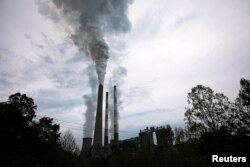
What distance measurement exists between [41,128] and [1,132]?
599cm

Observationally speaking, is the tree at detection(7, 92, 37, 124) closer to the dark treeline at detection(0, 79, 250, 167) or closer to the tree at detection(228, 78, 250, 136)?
the dark treeline at detection(0, 79, 250, 167)

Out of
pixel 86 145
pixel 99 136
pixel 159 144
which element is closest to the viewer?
pixel 159 144

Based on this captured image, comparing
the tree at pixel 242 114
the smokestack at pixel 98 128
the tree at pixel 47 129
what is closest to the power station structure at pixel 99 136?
the smokestack at pixel 98 128

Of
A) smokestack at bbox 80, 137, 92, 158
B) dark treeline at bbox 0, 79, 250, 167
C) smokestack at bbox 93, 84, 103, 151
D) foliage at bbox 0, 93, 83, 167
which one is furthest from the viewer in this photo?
smokestack at bbox 80, 137, 92, 158

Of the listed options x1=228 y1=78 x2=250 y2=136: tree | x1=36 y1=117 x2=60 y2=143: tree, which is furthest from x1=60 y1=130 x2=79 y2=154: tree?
x1=228 y1=78 x2=250 y2=136: tree

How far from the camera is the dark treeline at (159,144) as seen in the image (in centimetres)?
1459

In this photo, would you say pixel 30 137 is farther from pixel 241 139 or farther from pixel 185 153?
pixel 241 139

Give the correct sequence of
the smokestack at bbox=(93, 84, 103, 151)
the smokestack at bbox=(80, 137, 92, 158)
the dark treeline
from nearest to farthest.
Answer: the dark treeline, the smokestack at bbox=(93, 84, 103, 151), the smokestack at bbox=(80, 137, 92, 158)

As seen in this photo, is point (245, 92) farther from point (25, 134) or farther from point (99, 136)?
point (25, 134)

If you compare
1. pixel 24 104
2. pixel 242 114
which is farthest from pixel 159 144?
pixel 24 104

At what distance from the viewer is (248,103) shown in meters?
21.2

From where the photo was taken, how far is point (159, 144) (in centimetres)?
2044

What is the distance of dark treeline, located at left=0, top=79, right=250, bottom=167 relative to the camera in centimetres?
1459

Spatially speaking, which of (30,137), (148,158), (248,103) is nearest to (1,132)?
(30,137)
